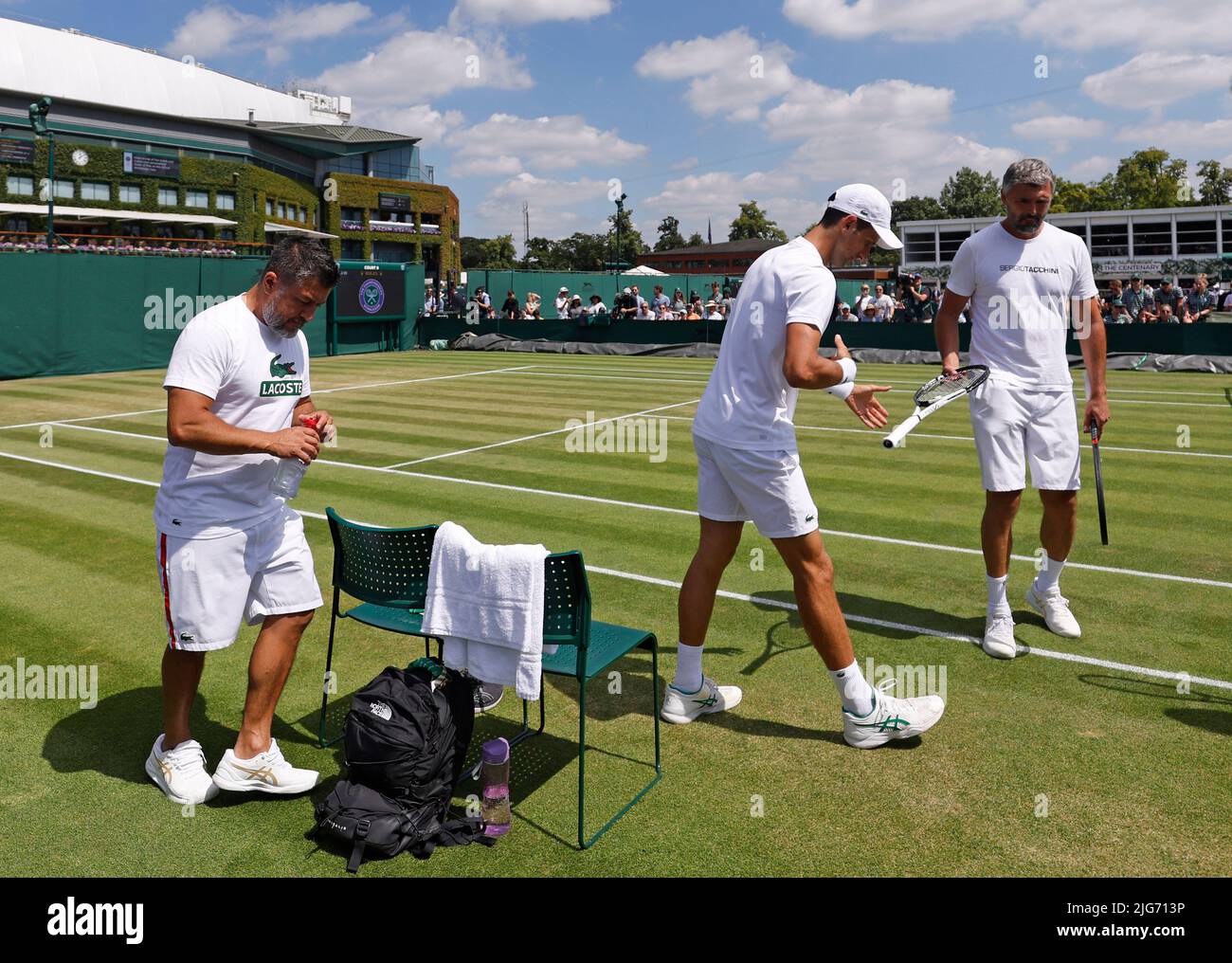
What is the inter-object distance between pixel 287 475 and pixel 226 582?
507mm

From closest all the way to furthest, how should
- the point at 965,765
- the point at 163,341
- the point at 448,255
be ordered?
the point at 965,765 < the point at 163,341 < the point at 448,255

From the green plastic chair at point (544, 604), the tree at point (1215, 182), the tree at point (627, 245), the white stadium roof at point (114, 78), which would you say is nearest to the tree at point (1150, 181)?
the tree at point (1215, 182)

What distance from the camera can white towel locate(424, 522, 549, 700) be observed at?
3777mm

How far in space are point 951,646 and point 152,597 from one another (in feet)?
17.6

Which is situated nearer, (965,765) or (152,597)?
(965,765)

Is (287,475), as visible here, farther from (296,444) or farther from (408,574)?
(408,574)

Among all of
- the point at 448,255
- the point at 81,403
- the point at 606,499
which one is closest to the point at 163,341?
the point at 81,403

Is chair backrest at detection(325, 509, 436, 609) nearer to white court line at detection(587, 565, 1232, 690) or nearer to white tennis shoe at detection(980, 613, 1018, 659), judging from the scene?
white court line at detection(587, 565, 1232, 690)

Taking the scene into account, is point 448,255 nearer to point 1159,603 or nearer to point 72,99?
point 72,99

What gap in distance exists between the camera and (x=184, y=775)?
4098mm

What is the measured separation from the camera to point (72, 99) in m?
86.3

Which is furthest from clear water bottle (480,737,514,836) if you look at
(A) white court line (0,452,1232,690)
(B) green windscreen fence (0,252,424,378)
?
(B) green windscreen fence (0,252,424,378)

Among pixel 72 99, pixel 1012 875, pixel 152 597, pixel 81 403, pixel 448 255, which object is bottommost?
Result: pixel 1012 875

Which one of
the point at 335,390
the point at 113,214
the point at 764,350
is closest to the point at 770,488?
the point at 764,350
